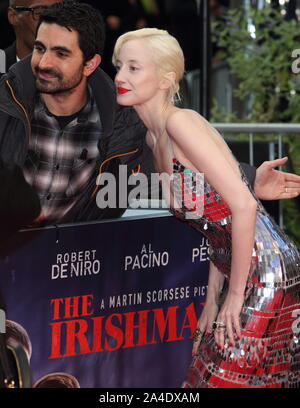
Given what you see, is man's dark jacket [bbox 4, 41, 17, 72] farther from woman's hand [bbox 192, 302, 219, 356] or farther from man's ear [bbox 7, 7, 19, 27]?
woman's hand [bbox 192, 302, 219, 356]

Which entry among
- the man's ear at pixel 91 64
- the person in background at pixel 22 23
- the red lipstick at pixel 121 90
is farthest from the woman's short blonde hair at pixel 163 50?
the person in background at pixel 22 23

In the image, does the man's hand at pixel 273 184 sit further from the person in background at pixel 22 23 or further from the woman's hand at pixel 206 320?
the person in background at pixel 22 23

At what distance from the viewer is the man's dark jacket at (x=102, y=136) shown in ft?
10.6

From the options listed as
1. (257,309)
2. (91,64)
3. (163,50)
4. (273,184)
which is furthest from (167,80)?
(257,309)

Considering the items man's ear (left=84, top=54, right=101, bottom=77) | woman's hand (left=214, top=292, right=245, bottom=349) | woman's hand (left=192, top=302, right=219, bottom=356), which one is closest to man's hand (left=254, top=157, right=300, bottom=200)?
woman's hand (left=192, top=302, right=219, bottom=356)

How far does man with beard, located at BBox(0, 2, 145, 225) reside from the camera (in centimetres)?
326

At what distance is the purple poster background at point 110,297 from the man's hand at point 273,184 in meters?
0.44

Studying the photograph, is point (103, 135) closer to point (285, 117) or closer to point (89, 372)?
point (89, 372)

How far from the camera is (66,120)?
11.1ft

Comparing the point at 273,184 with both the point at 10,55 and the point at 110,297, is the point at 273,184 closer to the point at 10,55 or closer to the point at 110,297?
the point at 110,297

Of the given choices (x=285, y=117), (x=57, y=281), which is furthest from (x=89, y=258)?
(x=285, y=117)

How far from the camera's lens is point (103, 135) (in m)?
3.47

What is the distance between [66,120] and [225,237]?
31.0 inches
